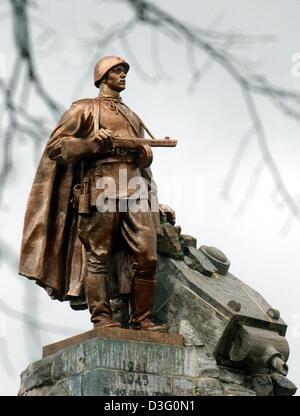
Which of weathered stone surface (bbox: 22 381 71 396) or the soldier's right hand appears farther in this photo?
the soldier's right hand

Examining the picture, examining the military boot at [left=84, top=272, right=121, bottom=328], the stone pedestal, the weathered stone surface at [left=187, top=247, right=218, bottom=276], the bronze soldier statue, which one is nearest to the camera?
the stone pedestal

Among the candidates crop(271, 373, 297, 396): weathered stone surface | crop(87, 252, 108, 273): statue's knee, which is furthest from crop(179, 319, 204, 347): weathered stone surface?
crop(87, 252, 108, 273): statue's knee

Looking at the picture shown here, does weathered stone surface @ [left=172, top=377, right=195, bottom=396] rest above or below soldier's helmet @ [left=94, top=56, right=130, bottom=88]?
below

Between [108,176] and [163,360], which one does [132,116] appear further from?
[163,360]

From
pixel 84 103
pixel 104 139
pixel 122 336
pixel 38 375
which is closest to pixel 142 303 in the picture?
pixel 122 336

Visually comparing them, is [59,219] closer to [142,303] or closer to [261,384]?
[142,303]

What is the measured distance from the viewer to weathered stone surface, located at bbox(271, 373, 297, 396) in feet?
29.5

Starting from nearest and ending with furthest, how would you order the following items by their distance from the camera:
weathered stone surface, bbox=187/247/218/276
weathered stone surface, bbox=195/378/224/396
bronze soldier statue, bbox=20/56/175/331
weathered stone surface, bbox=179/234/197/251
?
1. weathered stone surface, bbox=195/378/224/396
2. bronze soldier statue, bbox=20/56/175/331
3. weathered stone surface, bbox=187/247/218/276
4. weathered stone surface, bbox=179/234/197/251

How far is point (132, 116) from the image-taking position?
30.8 ft

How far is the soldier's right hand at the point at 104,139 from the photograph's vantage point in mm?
8758

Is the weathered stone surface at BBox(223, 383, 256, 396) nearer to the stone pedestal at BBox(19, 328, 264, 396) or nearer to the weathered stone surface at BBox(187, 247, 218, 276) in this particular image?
the stone pedestal at BBox(19, 328, 264, 396)

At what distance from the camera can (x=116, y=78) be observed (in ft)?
30.4

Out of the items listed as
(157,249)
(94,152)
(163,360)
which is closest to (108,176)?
(94,152)

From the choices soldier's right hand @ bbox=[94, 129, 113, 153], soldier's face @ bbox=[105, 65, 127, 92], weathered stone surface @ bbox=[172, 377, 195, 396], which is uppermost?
soldier's face @ bbox=[105, 65, 127, 92]
